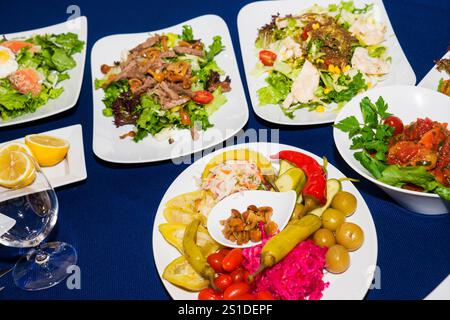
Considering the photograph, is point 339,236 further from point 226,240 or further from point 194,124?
point 194,124

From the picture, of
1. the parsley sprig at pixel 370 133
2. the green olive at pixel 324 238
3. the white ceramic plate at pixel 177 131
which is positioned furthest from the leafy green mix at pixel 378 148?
the white ceramic plate at pixel 177 131

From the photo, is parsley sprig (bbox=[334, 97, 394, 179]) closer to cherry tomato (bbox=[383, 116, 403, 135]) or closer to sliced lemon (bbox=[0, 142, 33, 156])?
cherry tomato (bbox=[383, 116, 403, 135])

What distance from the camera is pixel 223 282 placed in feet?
7.87

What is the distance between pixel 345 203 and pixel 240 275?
690mm

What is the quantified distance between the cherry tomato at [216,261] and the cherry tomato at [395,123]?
1322 millimetres

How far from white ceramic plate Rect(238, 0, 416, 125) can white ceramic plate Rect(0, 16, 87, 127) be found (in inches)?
49.9

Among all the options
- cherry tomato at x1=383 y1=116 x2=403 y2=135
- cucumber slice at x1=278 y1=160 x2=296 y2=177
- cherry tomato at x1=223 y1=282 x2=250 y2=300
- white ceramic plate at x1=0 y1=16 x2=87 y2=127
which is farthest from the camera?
white ceramic plate at x1=0 y1=16 x2=87 y2=127

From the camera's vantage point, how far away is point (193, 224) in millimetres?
2604

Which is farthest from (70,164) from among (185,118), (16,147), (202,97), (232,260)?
(232,260)

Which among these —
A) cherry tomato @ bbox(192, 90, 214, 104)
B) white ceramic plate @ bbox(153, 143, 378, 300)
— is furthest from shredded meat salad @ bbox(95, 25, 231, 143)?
white ceramic plate @ bbox(153, 143, 378, 300)

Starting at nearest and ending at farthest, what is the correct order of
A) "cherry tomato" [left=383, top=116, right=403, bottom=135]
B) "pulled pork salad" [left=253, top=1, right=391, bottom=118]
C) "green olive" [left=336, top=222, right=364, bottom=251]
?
"green olive" [left=336, top=222, right=364, bottom=251] → "cherry tomato" [left=383, top=116, right=403, bottom=135] → "pulled pork salad" [left=253, top=1, right=391, bottom=118]

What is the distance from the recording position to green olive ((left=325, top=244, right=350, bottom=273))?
7.85ft

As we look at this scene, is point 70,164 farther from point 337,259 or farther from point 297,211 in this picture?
point 337,259
